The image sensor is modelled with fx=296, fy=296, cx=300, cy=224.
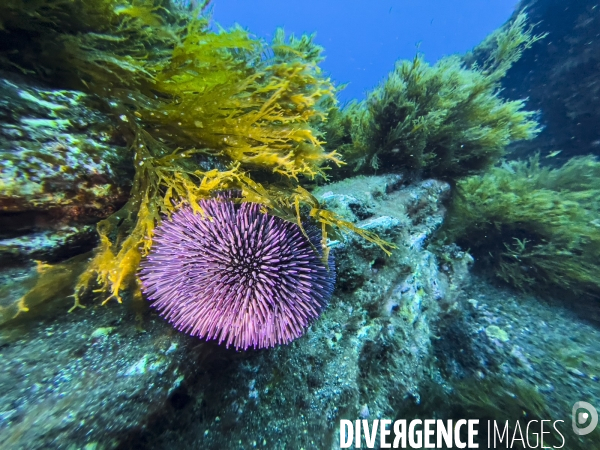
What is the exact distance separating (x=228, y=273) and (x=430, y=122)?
387 centimetres

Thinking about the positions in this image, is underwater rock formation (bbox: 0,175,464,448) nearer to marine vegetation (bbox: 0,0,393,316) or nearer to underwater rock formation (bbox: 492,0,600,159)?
marine vegetation (bbox: 0,0,393,316)

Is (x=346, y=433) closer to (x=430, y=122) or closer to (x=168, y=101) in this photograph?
(x=168, y=101)

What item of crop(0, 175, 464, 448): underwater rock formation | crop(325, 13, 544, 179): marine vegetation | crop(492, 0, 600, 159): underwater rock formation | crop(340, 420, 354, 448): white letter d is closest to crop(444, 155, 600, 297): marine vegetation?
crop(325, 13, 544, 179): marine vegetation

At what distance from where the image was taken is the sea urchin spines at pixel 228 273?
6.77 feet

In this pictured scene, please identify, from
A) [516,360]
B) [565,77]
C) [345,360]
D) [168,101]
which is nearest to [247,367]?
[345,360]

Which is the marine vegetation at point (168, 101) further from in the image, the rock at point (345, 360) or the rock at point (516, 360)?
the rock at point (516, 360)

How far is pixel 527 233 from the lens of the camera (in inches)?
237

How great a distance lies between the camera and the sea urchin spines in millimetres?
2064

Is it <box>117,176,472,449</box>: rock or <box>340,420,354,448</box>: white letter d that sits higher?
<box>117,176,472,449</box>: rock

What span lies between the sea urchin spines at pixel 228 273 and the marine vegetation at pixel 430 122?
9.80 feet

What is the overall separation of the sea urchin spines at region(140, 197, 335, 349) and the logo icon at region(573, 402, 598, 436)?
3.71 metres

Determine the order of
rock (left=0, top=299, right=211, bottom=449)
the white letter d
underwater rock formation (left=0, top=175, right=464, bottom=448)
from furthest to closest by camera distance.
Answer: the white letter d → underwater rock formation (left=0, top=175, right=464, bottom=448) → rock (left=0, top=299, right=211, bottom=449)

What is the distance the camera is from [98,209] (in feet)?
7.77

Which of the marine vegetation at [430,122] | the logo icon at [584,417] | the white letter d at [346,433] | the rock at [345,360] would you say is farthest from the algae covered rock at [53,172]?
the logo icon at [584,417]
